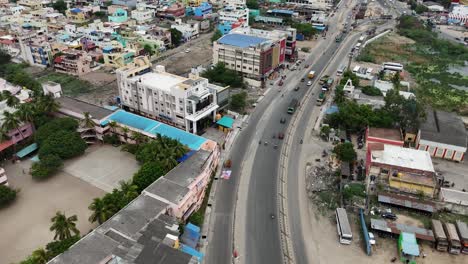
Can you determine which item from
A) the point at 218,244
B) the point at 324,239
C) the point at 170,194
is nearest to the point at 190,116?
the point at 170,194

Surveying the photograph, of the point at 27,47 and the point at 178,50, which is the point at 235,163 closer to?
the point at 178,50

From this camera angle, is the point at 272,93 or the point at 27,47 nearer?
the point at 272,93

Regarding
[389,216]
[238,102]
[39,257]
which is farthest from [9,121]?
[389,216]

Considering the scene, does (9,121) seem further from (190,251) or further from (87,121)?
(190,251)

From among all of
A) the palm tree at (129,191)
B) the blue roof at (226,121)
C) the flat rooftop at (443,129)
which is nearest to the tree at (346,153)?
the flat rooftop at (443,129)

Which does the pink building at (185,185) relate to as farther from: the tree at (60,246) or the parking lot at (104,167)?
the parking lot at (104,167)
